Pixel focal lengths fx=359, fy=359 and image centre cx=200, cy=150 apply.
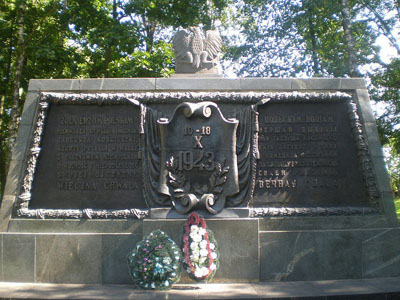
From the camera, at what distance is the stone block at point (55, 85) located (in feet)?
24.9

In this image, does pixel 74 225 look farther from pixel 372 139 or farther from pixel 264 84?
pixel 372 139

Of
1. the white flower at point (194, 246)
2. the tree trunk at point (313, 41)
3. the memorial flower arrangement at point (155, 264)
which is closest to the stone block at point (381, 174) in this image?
the white flower at point (194, 246)

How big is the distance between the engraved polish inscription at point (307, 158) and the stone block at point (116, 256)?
2.60 m

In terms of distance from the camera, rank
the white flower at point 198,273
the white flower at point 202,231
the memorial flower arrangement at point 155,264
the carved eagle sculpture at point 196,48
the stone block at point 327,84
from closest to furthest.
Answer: the memorial flower arrangement at point 155,264
the white flower at point 198,273
the white flower at point 202,231
the stone block at point 327,84
the carved eagle sculpture at point 196,48

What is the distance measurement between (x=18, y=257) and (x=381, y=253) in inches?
270

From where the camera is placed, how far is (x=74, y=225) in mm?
6949

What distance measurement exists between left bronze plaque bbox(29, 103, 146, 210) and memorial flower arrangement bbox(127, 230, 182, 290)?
1.38 m

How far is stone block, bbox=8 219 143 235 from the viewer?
687 cm

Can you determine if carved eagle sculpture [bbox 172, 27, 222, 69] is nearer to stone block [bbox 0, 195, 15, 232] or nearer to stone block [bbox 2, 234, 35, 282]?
stone block [bbox 0, 195, 15, 232]

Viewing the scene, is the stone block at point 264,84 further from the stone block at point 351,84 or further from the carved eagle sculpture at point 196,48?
the stone block at point 351,84

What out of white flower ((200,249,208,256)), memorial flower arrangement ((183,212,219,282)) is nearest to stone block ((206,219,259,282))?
memorial flower arrangement ((183,212,219,282))

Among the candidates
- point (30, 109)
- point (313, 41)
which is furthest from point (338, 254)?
point (313, 41)

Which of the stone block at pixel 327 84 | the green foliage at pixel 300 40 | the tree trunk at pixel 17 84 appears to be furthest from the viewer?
the green foliage at pixel 300 40

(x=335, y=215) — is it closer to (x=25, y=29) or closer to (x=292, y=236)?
(x=292, y=236)
